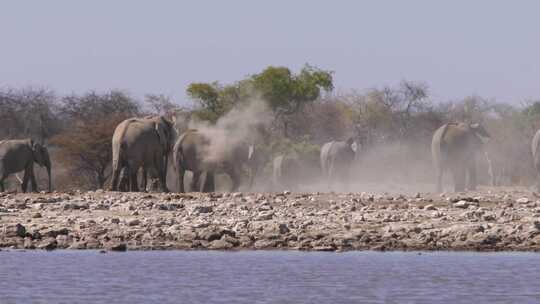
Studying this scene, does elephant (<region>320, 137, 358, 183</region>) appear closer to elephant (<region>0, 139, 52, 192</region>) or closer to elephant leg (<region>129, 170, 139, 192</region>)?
elephant (<region>0, 139, 52, 192</region>)

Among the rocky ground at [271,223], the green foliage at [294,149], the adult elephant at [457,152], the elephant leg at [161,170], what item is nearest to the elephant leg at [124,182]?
the elephant leg at [161,170]

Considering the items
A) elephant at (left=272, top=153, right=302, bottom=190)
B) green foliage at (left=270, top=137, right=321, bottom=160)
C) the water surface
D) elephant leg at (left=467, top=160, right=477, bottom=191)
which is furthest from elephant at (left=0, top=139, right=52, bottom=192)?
the water surface

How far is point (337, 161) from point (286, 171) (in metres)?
1.98

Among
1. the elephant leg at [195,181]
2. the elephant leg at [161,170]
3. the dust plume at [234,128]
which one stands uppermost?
the dust plume at [234,128]

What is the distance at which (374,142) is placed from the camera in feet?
206

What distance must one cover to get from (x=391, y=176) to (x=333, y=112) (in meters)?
13.6

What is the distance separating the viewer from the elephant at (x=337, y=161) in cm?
4594

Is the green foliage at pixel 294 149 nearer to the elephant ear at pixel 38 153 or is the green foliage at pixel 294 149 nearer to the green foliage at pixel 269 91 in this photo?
the green foliage at pixel 269 91

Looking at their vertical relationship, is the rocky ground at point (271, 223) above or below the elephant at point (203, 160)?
below

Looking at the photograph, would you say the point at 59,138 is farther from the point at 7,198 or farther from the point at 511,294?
the point at 511,294

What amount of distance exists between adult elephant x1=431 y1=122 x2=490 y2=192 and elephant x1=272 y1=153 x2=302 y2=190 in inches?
270

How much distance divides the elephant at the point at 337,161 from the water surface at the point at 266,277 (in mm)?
→ 21849

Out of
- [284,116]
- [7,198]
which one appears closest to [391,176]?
[284,116]

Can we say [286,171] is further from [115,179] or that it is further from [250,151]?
[115,179]
